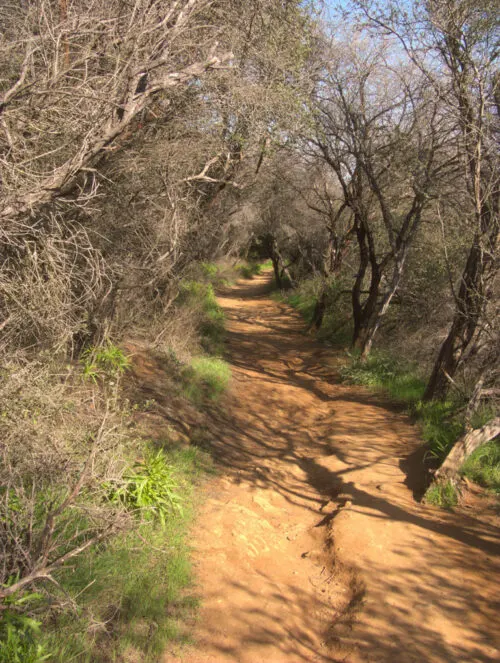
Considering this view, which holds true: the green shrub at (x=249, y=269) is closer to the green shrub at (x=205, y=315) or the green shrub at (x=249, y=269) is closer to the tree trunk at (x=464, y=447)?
the green shrub at (x=205, y=315)

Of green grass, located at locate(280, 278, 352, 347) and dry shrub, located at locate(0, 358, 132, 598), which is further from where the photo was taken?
green grass, located at locate(280, 278, 352, 347)

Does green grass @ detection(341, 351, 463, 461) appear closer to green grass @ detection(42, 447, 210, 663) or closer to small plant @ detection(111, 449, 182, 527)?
small plant @ detection(111, 449, 182, 527)

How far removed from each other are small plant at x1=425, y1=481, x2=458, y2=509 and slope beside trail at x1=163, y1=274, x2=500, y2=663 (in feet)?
0.54

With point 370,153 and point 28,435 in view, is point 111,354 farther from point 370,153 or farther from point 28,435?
point 370,153

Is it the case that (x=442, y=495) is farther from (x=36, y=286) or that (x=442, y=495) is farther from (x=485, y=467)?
(x=36, y=286)

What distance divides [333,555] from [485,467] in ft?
8.47

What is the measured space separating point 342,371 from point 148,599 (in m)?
8.61

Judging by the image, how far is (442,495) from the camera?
19.3 feet

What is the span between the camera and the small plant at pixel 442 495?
228 inches

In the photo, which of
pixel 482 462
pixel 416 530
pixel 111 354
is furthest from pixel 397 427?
pixel 111 354

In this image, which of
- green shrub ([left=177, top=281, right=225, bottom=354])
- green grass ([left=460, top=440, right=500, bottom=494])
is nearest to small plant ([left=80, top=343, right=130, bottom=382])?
green shrub ([left=177, top=281, right=225, bottom=354])

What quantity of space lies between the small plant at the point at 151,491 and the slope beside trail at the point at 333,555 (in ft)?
1.45

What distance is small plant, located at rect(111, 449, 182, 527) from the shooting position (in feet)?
15.0

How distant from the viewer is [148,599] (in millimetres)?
3660
